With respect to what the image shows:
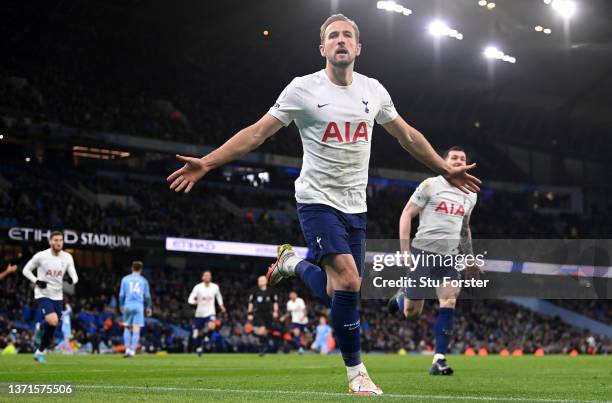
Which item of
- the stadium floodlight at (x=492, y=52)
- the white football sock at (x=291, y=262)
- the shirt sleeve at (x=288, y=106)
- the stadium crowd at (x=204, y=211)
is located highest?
the stadium floodlight at (x=492, y=52)

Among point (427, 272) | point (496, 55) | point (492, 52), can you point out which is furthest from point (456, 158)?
point (496, 55)

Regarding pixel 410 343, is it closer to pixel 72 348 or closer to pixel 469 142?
pixel 72 348

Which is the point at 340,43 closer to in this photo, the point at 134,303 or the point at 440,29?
the point at 134,303

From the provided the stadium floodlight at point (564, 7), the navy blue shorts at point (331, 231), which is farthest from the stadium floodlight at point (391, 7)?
the navy blue shorts at point (331, 231)

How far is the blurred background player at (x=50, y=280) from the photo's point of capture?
640 inches

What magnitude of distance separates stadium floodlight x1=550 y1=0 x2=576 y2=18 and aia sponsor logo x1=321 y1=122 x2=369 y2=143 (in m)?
33.6

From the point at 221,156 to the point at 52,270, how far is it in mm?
11301

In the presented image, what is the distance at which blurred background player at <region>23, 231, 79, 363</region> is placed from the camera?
1625 cm

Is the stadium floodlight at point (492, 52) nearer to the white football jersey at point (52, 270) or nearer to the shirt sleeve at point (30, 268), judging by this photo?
the white football jersey at point (52, 270)

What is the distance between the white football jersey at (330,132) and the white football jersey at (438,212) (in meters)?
5.07

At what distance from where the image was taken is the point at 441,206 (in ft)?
39.1

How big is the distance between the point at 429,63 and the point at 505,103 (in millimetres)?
10350

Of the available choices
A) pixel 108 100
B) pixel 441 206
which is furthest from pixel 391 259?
pixel 441 206

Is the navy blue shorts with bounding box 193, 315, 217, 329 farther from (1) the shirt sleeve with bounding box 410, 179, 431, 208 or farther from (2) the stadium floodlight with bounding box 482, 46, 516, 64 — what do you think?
(2) the stadium floodlight with bounding box 482, 46, 516, 64
